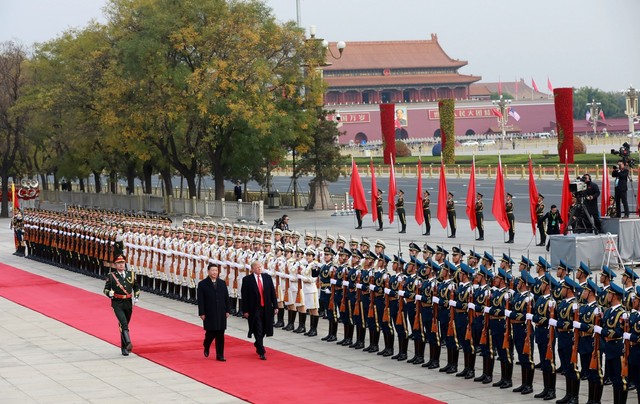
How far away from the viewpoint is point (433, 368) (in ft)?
45.8

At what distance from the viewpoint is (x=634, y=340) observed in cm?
1093

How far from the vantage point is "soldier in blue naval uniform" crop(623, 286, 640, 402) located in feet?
35.8

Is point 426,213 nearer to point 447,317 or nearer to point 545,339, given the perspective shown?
point 447,317

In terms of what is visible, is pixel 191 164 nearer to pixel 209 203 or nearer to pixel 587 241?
pixel 209 203

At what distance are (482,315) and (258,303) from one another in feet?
10.6

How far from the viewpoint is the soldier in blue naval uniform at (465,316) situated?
520 inches

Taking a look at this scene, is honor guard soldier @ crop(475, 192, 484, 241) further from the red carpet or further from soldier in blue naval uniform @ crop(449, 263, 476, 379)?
soldier in blue naval uniform @ crop(449, 263, 476, 379)

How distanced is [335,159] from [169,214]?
23.5 ft

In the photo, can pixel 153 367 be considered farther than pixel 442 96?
No

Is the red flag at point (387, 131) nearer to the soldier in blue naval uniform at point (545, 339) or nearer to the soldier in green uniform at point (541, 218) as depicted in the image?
the soldier in green uniform at point (541, 218)

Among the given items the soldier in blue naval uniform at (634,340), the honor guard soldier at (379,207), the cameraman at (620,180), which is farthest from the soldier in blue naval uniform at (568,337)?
the honor guard soldier at (379,207)

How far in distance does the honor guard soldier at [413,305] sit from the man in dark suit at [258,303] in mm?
1803

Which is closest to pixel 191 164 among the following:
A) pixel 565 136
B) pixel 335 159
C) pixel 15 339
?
pixel 335 159

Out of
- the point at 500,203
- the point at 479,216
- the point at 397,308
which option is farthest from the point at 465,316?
the point at 479,216
